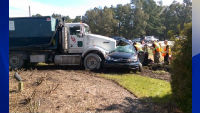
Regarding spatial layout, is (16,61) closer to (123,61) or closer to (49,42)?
(49,42)

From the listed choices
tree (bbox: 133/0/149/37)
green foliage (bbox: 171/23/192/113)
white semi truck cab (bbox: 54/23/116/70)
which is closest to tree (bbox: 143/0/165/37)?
tree (bbox: 133/0/149/37)

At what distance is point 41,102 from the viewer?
501cm

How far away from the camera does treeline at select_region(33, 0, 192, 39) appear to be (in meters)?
45.4

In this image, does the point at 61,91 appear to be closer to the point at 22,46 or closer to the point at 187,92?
the point at 187,92

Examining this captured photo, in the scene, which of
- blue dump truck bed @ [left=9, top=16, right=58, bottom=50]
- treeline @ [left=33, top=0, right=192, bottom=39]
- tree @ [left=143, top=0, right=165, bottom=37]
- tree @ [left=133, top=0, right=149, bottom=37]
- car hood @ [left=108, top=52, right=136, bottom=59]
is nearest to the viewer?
car hood @ [left=108, top=52, right=136, bottom=59]

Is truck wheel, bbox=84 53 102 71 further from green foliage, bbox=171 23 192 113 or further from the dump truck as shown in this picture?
green foliage, bbox=171 23 192 113

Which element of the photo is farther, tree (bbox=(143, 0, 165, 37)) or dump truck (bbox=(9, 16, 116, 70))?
tree (bbox=(143, 0, 165, 37))

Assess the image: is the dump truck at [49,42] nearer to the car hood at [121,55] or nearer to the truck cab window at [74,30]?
the truck cab window at [74,30]

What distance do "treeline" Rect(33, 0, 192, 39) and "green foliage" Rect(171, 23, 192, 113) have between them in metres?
30.3

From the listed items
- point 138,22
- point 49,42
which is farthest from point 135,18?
point 49,42

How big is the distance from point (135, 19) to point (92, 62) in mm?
49597

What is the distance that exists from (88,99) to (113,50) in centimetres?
604

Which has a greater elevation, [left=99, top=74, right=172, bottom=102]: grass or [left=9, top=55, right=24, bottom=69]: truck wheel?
[left=9, top=55, right=24, bottom=69]: truck wheel

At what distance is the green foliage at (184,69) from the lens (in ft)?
11.8
